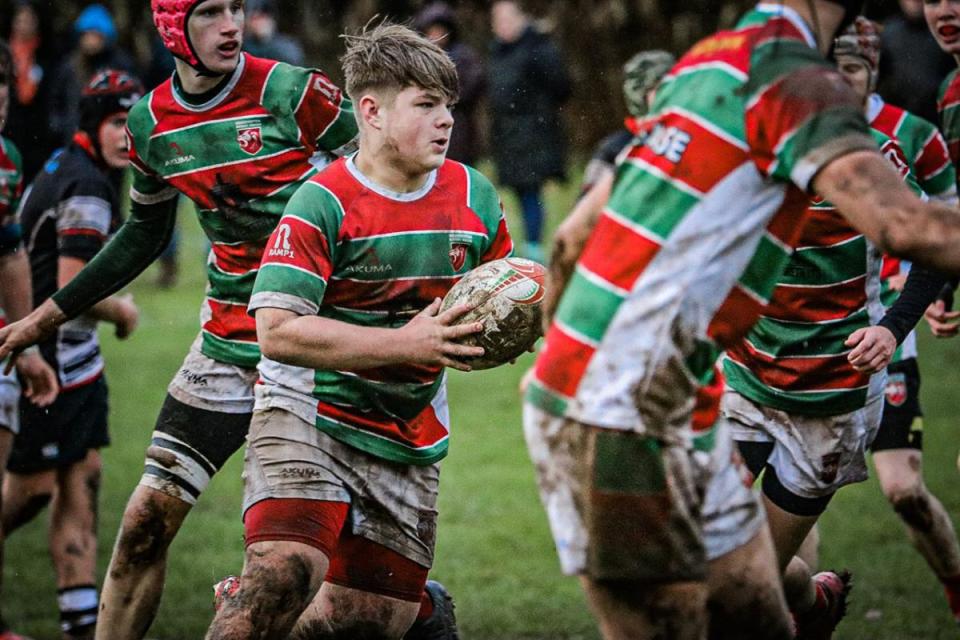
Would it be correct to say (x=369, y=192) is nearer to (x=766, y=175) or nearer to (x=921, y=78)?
(x=766, y=175)

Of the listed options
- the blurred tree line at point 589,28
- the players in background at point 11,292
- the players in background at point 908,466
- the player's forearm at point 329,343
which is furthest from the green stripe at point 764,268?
the blurred tree line at point 589,28

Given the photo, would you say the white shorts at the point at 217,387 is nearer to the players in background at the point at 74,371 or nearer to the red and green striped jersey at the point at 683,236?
the players in background at the point at 74,371

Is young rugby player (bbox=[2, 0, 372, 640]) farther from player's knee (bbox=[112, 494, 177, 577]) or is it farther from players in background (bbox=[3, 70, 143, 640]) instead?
players in background (bbox=[3, 70, 143, 640])

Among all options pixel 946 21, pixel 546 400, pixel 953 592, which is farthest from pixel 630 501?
pixel 953 592

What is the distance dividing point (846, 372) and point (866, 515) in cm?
365

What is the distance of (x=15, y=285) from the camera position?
19.7ft

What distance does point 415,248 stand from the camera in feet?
14.5

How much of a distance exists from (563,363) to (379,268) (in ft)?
Result: 3.92

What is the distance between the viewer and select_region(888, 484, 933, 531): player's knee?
19.9ft

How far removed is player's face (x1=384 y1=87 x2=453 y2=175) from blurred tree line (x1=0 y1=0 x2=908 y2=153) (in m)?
17.5

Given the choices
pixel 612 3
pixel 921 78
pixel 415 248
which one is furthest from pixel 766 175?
pixel 612 3

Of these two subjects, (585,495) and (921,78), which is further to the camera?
(921,78)

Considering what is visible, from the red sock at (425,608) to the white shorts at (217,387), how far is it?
994mm

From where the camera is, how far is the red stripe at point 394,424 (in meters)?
4.46
